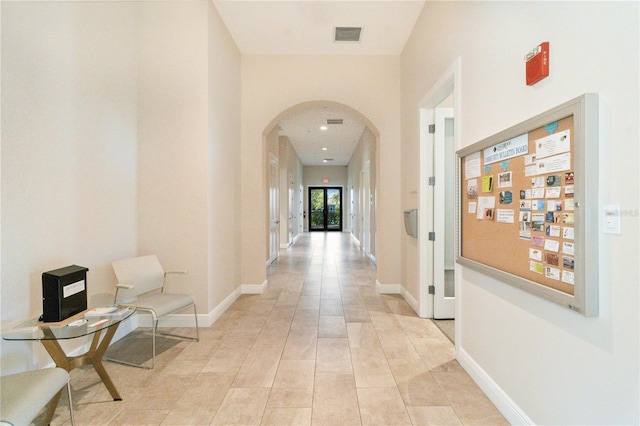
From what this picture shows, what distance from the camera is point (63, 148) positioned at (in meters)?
2.40

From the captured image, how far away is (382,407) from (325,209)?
14.1 meters

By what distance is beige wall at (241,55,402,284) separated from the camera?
14.6ft

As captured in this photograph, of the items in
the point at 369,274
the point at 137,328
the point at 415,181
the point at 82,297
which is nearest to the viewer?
the point at 82,297

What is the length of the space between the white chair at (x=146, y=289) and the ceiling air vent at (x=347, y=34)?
132 inches

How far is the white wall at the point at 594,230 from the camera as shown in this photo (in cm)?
114

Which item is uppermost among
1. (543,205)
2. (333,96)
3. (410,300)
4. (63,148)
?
(333,96)

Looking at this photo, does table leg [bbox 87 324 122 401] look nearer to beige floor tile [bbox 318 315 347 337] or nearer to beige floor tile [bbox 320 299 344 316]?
beige floor tile [bbox 318 315 347 337]

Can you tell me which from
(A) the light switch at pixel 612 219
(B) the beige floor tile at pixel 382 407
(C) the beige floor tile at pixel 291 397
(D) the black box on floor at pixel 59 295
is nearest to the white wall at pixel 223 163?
(D) the black box on floor at pixel 59 295

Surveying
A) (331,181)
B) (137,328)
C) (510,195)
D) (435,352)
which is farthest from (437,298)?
(331,181)

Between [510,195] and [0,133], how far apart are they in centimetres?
307

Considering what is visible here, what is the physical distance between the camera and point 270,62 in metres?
4.48

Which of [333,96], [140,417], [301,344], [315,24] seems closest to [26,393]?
[140,417]

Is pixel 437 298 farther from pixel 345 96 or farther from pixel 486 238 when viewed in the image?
pixel 345 96

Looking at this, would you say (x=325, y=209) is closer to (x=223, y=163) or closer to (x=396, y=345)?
(x=223, y=163)
